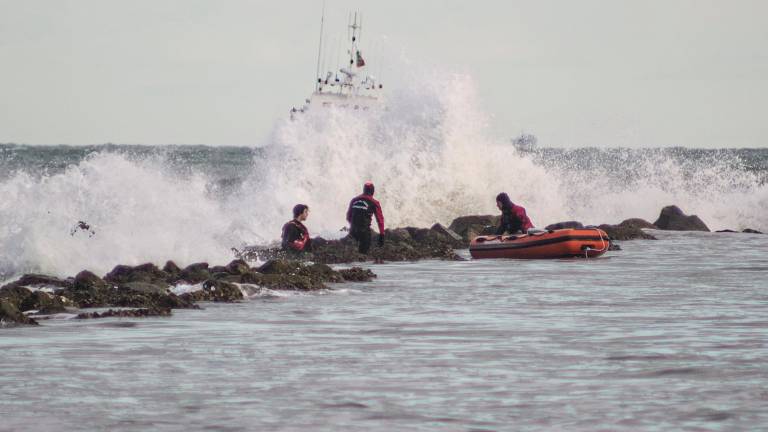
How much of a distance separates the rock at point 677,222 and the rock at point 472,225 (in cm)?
671

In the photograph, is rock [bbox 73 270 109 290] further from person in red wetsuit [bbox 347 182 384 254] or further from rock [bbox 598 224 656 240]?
rock [bbox 598 224 656 240]

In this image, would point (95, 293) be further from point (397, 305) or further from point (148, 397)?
point (148, 397)

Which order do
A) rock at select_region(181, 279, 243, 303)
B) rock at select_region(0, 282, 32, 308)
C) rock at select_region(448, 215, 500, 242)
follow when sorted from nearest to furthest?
rock at select_region(0, 282, 32, 308) → rock at select_region(181, 279, 243, 303) → rock at select_region(448, 215, 500, 242)

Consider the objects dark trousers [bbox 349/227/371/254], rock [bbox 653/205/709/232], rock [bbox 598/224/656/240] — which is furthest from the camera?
rock [bbox 653/205/709/232]

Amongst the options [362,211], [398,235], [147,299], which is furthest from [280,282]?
[398,235]

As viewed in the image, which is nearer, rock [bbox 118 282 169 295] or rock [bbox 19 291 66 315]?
rock [bbox 19 291 66 315]

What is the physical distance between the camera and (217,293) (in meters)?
17.1

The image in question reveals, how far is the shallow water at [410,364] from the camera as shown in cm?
875

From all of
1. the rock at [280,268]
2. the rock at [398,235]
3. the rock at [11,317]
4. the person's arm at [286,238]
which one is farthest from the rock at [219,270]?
the rock at [398,235]

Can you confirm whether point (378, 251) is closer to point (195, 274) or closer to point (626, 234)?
point (195, 274)

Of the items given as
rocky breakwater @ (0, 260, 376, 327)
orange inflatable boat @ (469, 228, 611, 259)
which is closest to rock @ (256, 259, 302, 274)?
rocky breakwater @ (0, 260, 376, 327)

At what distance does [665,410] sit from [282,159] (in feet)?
107

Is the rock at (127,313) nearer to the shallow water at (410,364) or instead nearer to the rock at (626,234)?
the shallow water at (410,364)

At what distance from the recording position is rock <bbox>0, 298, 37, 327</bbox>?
13.8 metres
